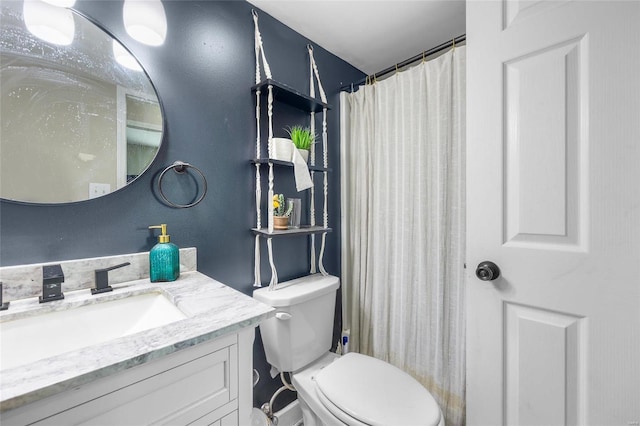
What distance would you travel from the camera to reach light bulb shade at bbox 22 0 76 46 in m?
0.81

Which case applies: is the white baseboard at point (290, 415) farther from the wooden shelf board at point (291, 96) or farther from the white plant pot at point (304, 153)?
the wooden shelf board at point (291, 96)

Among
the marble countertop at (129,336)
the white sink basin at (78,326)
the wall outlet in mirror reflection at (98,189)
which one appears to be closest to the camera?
the marble countertop at (129,336)

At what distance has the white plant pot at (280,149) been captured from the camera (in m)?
1.29

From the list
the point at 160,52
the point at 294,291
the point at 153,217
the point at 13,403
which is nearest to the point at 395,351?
the point at 294,291

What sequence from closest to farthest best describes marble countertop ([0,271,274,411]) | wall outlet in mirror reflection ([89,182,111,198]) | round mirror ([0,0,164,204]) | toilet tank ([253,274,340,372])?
marble countertop ([0,271,274,411]), round mirror ([0,0,164,204]), wall outlet in mirror reflection ([89,182,111,198]), toilet tank ([253,274,340,372])

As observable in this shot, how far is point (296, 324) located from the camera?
127 cm

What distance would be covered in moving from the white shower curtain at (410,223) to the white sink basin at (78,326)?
3.77 feet

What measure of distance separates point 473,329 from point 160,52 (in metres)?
1.62

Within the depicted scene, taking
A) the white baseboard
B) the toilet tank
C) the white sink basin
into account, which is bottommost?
the white baseboard

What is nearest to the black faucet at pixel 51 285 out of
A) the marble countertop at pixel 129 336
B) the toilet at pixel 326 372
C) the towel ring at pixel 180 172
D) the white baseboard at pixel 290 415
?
the marble countertop at pixel 129 336

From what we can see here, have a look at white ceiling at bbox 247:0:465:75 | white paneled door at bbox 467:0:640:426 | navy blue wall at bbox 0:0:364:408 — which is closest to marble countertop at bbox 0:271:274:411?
navy blue wall at bbox 0:0:364:408

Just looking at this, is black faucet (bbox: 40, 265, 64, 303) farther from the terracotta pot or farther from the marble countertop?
the terracotta pot

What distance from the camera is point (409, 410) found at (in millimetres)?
976

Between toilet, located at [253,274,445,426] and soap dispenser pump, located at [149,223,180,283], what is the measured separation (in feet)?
1.42
